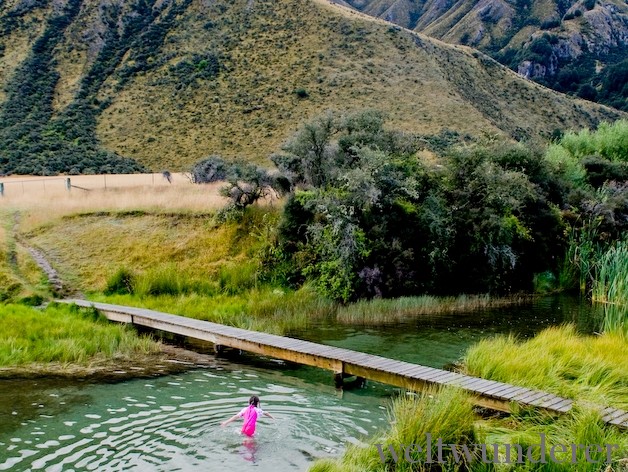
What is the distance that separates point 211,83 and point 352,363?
60483mm

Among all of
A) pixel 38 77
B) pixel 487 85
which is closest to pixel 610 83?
pixel 487 85

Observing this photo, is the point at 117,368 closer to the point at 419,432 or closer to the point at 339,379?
the point at 339,379

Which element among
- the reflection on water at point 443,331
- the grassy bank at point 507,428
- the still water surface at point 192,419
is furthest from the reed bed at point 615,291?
the grassy bank at point 507,428

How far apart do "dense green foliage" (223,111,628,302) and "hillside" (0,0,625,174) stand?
3381cm

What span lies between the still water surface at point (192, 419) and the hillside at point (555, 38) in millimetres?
104109

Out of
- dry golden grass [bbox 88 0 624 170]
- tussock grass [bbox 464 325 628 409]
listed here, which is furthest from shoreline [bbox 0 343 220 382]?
dry golden grass [bbox 88 0 624 170]

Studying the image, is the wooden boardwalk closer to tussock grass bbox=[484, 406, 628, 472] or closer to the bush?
tussock grass bbox=[484, 406, 628, 472]

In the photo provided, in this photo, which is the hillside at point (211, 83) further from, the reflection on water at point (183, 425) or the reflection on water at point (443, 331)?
the reflection on water at point (183, 425)

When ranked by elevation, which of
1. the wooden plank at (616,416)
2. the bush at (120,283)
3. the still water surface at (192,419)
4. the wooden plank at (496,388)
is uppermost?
the wooden plank at (616,416)

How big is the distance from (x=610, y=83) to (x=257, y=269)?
357 ft

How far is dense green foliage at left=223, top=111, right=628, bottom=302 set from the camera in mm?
19375

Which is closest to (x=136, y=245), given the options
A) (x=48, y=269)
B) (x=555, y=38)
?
(x=48, y=269)

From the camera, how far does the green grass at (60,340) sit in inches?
498

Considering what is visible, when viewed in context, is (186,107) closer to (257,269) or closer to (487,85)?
(487,85)
